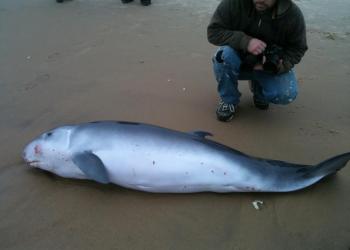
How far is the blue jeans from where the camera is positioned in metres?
3.91

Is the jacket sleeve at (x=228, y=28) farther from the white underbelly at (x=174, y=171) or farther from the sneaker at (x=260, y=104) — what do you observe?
the white underbelly at (x=174, y=171)

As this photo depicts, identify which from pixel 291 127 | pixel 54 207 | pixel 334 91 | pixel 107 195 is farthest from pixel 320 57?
pixel 54 207

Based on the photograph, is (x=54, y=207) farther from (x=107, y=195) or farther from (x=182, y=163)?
(x=182, y=163)

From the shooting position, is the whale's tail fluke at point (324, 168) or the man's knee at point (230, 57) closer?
the whale's tail fluke at point (324, 168)

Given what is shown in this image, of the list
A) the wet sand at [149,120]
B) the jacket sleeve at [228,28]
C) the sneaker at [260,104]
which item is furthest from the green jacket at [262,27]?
the wet sand at [149,120]

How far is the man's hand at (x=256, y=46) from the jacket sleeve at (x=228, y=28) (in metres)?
0.05

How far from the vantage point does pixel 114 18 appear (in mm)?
7449

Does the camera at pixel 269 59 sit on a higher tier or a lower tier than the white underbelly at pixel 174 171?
higher

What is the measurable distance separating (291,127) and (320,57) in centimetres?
222

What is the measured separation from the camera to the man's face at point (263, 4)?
11.4ft

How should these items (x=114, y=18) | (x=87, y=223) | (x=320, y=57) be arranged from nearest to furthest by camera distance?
(x=87, y=223) < (x=320, y=57) < (x=114, y=18)

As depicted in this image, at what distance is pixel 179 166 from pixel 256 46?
4.57 ft

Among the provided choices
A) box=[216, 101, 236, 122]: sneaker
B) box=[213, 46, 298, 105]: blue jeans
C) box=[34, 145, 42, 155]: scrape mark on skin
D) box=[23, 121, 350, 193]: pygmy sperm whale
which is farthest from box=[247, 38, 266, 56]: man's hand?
box=[34, 145, 42, 155]: scrape mark on skin

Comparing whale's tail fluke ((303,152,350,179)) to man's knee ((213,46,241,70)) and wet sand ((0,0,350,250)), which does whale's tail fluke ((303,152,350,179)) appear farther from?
man's knee ((213,46,241,70))
